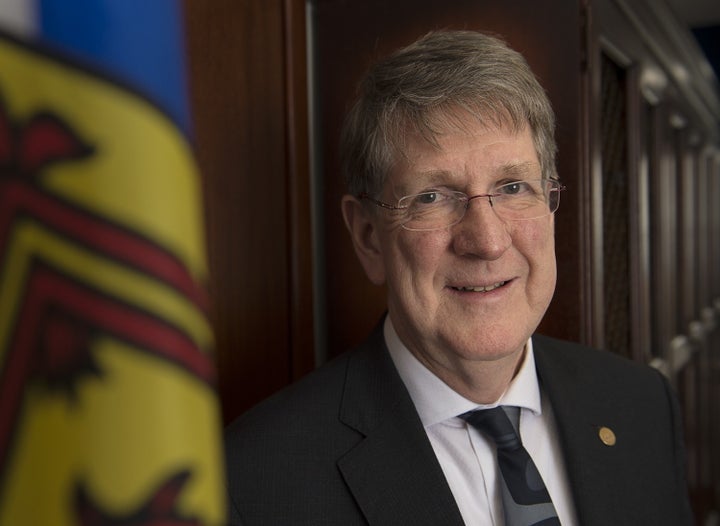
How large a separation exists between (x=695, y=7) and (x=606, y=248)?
245 centimetres

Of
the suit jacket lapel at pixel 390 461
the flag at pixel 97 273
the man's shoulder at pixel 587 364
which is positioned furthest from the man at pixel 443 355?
the flag at pixel 97 273

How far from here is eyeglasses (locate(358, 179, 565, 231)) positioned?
1.21 m

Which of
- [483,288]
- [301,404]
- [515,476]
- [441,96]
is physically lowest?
[515,476]

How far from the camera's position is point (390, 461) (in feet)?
3.92

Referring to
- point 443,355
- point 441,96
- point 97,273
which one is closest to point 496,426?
point 443,355

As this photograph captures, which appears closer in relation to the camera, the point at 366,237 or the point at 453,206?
the point at 453,206

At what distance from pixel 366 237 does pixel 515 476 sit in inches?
19.9

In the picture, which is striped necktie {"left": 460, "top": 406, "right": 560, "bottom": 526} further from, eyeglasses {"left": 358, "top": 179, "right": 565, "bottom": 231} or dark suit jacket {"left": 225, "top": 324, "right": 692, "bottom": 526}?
eyeglasses {"left": 358, "top": 179, "right": 565, "bottom": 231}

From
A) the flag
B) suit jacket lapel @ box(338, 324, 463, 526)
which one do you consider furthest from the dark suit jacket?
the flag

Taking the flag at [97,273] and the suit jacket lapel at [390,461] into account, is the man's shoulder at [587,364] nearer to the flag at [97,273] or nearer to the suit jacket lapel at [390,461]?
the suit jacket lapel at [390,461]

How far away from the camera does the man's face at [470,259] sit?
1192 millimetres

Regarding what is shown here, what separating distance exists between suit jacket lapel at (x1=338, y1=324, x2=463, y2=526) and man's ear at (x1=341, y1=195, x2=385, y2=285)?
0.17 m

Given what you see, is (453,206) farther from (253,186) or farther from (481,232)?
(253,186)

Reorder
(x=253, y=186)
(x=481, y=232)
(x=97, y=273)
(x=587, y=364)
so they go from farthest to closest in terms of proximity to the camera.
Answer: (x=253, y=186)
(x=587, y=364)
(x=481, y=232)
(x=97, y=273)
